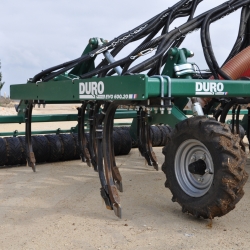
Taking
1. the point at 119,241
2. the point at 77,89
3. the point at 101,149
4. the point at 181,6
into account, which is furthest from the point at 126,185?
the point at 181,6

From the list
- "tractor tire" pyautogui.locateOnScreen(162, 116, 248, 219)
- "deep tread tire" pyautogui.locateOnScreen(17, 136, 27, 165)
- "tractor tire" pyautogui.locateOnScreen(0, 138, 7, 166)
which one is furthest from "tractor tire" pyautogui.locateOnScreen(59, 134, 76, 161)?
"tractor tire" pyautogui.locateOnScreen(162, 116, 248, 219)

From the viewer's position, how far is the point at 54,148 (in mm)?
6070

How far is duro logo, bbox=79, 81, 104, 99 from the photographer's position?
11.5ft

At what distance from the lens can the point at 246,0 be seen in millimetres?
4707

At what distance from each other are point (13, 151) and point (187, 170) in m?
3.00

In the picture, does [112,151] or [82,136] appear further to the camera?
[82,136]

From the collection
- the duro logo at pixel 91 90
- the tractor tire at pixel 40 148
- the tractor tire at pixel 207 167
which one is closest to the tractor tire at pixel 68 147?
the tractor tire at pixel 40 148

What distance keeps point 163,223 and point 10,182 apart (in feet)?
7.44

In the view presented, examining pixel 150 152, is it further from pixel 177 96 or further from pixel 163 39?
pixel 177 96

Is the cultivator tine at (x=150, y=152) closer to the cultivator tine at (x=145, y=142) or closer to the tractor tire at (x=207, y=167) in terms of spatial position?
the cultivator tine at (x=145, y=142)

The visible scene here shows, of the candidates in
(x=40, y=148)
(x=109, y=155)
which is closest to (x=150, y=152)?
(x=40, y=148)

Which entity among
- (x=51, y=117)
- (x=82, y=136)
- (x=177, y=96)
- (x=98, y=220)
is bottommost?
(x=98, y=220)

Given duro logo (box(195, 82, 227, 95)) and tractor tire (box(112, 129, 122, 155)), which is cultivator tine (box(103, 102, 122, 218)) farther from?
tractor tire (box(112, 129, 122, 155))

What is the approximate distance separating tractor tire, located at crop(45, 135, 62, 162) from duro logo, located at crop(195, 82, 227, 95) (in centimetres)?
325
